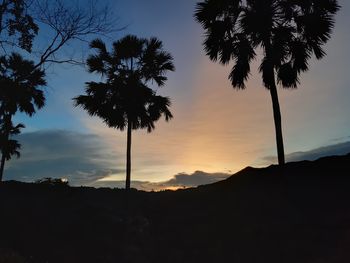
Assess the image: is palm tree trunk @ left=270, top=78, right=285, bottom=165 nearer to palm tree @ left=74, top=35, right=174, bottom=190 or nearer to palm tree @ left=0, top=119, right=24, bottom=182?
palm tree @ left=74, top=35, right=174, bottom=190

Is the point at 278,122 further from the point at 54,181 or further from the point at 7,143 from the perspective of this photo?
A: the point at 7,143

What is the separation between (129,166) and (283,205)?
48.4 ft

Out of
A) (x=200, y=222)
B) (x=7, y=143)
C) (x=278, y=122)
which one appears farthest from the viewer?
(x=7, y=143)

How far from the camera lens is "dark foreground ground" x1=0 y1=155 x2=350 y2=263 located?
17578 mm

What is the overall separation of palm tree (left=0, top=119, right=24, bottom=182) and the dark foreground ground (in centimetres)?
1637

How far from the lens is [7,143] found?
42.1 m

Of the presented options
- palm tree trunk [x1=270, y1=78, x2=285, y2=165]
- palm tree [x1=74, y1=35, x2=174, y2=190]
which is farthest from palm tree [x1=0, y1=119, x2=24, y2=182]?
palm tree trunk [x1=270, y1=78, x2=285, y2=165]

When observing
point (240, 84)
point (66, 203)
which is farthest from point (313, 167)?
point (66, 203)

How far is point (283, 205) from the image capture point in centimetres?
2061

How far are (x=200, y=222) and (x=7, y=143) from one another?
2732 centimetres

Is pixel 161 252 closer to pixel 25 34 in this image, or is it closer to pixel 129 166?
pixel 25 34

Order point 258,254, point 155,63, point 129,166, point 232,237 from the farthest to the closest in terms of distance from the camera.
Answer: point 155,63 < point 129,166 < point 232,237 < point 258,254

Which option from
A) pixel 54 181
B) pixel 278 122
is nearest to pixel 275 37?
pixel 278 122

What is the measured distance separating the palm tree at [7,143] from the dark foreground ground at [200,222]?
53.7 feet
